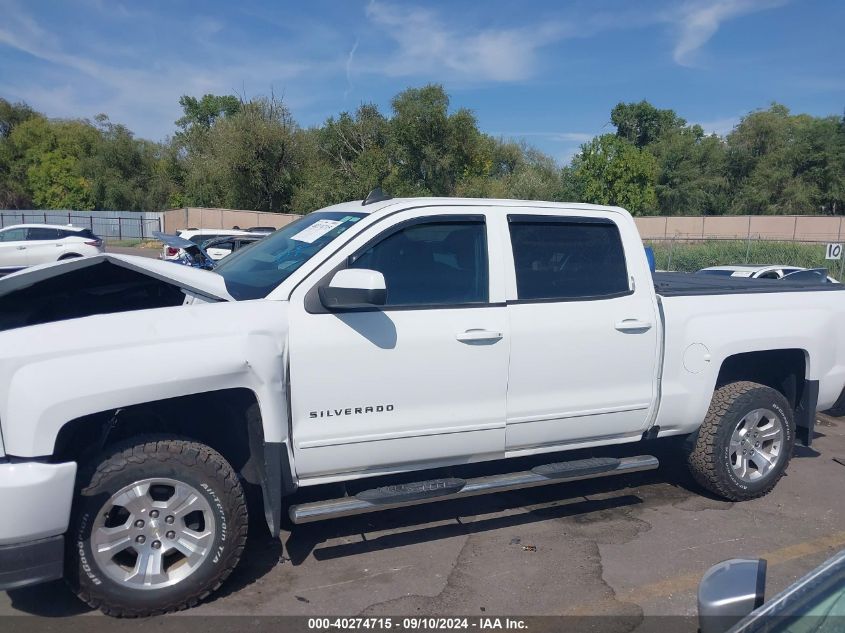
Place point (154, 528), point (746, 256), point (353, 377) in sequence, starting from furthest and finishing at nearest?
point (746, 256) → point (353, 377) → point (154, 528)

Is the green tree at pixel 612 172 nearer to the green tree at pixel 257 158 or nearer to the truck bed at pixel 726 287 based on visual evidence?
the green tree at pixel 257 158

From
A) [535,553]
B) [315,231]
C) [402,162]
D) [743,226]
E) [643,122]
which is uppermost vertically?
[643,122]

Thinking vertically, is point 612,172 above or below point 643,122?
below

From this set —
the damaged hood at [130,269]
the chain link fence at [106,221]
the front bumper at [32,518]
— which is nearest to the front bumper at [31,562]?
the front bumper at [32,518]

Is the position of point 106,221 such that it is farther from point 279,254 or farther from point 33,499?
point 33,499

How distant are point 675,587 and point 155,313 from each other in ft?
10.3

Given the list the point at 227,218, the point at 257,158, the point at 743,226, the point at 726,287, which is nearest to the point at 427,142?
the point at 257,158

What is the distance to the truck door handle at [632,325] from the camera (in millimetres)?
4447

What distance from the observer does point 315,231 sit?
432 cm

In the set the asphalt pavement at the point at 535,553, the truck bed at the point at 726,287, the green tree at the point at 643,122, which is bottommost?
the asphalt pavement at the point at 535,553

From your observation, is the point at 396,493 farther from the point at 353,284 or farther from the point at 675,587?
the point at 675,587

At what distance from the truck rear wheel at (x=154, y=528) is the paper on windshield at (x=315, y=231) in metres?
1.42

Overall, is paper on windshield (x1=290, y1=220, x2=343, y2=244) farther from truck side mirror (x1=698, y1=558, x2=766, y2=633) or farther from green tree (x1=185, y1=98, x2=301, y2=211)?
green tree (x1=185, y1=98, x2=301, y2=211)

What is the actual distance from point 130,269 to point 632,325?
302 centimetres
